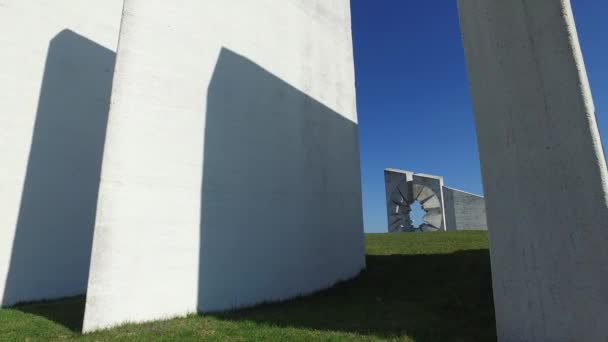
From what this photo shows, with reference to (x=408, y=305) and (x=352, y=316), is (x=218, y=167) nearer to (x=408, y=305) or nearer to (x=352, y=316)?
(x=352, y=316)

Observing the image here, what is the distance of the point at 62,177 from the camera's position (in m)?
7.96

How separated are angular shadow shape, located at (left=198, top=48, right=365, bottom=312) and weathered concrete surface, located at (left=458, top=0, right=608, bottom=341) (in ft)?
13.0

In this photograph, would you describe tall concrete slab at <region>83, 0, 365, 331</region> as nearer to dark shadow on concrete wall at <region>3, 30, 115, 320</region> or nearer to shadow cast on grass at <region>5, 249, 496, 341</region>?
shadow cast on grass at <region>5, 249, 496, 341</region>

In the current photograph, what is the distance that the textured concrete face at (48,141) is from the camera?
7.23m

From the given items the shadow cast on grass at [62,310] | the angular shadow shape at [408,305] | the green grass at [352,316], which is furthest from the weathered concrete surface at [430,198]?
the shadow cast on grass at [62,310]

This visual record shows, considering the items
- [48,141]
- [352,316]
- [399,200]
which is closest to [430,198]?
[399,200]

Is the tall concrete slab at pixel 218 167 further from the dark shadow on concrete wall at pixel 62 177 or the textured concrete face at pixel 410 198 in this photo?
the textured concrete face at pixel 410 198

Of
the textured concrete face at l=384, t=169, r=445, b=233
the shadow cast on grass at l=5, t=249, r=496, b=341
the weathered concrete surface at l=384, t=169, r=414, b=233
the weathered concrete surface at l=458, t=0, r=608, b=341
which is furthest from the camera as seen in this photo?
the weathered concrete surface at l=384, t=169, r=414, b=233

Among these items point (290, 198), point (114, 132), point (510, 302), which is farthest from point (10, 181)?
point (510, 302)

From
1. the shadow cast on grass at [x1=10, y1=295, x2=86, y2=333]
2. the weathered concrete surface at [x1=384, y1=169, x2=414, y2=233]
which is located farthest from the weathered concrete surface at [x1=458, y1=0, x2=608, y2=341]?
the weathered concrete surface at [x1=384, y1=169, x2=414, y2=233]

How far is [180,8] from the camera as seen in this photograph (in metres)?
6.33

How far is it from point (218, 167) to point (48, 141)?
428 centimetres

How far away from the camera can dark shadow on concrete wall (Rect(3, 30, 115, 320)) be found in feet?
24.0

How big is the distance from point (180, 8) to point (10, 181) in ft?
15.9
